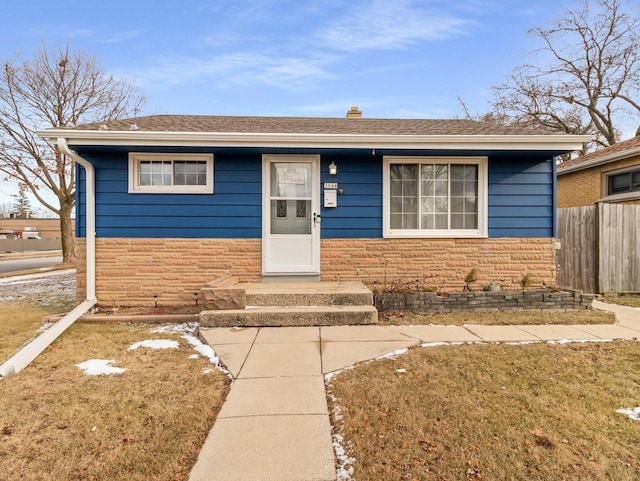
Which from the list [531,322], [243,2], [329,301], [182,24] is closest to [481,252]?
[531,322]

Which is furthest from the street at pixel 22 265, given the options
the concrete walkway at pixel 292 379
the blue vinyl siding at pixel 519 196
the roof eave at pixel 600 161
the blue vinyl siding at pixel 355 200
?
the roof eave at pixel 600 161

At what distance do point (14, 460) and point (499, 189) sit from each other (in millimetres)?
6917

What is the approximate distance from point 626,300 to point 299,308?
6405 millimetres

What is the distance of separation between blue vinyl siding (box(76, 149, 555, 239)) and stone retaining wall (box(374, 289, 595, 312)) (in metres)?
1.16

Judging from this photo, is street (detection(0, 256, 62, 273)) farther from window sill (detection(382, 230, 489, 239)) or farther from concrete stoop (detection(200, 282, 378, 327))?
window sill (detection(382, 230, 489, 239))

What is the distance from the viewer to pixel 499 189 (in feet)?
20.7

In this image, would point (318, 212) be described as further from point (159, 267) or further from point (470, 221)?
point (159, 267)

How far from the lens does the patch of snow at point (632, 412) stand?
2.49 metres

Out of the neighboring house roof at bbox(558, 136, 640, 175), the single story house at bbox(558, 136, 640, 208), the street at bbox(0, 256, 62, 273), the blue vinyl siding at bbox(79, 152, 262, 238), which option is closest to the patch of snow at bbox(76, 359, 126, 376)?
the blue vinyl siding at bbox(79, 152, 262, 238)

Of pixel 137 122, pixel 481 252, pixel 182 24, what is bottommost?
pixel 481 252

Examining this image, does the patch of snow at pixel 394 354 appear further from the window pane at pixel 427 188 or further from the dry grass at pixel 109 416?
the window pane at pixel 427 188

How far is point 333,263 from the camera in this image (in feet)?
20.4

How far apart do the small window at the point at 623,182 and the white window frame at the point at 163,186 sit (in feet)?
33.2

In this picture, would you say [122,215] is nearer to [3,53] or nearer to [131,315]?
[131,315]
